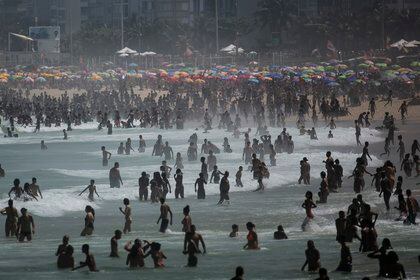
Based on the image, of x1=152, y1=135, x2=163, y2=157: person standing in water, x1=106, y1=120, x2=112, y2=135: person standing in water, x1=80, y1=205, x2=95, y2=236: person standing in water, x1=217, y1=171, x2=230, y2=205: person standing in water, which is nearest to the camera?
x1=80, y1=205, x2=95, y2=236: person standing in water

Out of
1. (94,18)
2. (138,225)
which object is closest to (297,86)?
(138,225)

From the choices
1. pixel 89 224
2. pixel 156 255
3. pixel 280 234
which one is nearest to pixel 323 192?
pixel 280 234

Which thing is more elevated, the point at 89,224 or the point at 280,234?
the point at 89,224

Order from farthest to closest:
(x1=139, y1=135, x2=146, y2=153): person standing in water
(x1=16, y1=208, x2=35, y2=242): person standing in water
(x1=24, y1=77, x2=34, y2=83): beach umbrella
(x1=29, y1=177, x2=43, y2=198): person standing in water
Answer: (x1=24, y1=77, x2=34, y2=83): beach umbrella
(x1=139, y1=135, x2=146, y2=153): person standing in water
(x1=29, y1=177, x2=43, y2=198): person standing in water
(x1=16, y1=208, x2=35, y2=242): person standing in water

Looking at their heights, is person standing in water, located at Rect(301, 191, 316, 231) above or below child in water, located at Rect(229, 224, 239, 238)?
above

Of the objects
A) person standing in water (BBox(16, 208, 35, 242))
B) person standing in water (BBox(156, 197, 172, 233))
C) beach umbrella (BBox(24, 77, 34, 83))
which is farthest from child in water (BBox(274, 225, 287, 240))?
beach umbrella (BBox(24, 77, 34, 83))

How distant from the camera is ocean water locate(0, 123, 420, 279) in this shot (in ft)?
70.2

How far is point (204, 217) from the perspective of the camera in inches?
1152

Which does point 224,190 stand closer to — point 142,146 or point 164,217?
point 164,217

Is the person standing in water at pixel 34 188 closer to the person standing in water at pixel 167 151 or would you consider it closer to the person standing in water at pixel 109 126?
the person standing in water at pixel 167 151

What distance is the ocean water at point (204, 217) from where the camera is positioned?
21406mm

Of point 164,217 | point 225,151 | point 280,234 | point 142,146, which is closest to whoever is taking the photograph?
point 280,234

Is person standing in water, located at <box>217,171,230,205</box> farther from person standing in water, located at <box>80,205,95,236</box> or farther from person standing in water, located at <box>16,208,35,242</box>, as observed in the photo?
person standing in water, located at <box>16,208,35,242</box>

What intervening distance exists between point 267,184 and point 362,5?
83.7m
